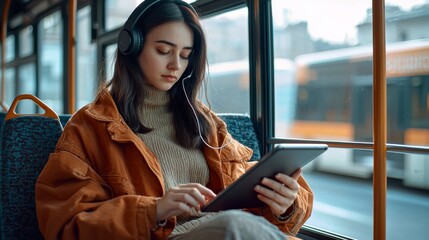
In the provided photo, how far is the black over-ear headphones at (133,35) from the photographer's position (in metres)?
1.38

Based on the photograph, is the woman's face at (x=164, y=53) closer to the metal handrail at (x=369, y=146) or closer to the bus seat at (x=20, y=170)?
the bus seat at (x=20, y=170)

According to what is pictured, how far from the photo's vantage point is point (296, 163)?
117 cm

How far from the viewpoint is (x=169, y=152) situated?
1.40 m

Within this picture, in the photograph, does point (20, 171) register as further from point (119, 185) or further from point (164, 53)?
point (164, 53)

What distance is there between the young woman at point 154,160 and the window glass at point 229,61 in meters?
0.78

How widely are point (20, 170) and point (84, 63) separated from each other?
9.29 feet

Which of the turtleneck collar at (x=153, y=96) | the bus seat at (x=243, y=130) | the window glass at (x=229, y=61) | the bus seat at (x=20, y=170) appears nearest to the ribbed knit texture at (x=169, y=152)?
the turtleneck collar at (x=153, y=96)

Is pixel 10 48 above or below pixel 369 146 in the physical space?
above

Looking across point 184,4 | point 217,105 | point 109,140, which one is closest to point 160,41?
point 184,4

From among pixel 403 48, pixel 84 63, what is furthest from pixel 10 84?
pixel 403 48

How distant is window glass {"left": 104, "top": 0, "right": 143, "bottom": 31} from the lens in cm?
329

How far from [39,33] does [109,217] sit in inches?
171

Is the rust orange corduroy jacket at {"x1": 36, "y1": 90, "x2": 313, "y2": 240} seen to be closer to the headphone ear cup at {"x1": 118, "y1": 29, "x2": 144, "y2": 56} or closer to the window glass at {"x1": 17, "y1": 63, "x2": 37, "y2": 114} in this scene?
the headphone ear cup at {"x1": 118, "y1": 29, "x2": 144, "y2": 56}

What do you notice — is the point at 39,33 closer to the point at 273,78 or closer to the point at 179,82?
the point at 273,78
